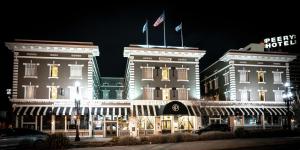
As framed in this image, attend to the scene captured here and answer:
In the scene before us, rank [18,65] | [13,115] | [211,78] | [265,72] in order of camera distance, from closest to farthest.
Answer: [13,115] < [18,65] < [265,72] < [211,78]

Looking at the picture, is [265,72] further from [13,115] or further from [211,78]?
[13,115]

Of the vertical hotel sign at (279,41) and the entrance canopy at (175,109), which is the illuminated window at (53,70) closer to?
the entrance canopy at (175,109)

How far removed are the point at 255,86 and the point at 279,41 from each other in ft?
108

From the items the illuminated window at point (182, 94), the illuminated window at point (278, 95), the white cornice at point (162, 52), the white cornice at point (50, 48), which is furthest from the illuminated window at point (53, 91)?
the illuminated window at point (278, 95)

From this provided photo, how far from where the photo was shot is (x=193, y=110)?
→ 46.1 metres

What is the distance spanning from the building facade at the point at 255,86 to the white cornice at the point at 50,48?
19.0m

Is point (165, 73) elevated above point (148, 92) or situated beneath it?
elevated above

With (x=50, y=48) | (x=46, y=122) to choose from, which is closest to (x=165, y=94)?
(x=46, y=122)

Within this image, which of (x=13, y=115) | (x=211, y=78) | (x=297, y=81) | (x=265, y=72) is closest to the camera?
(x=13, y=115)

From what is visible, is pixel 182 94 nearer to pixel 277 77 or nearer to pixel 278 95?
pixel 278 95

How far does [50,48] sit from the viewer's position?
4484cm

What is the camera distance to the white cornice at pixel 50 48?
44.2 m

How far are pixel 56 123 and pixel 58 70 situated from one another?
22.9 ft

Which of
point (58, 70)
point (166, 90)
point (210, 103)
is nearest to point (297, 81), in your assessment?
point (210, 103)
